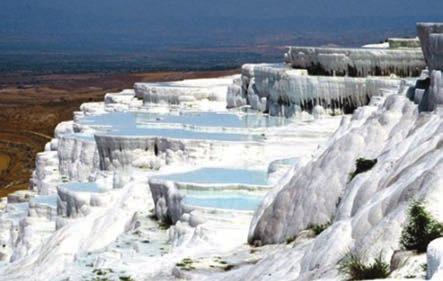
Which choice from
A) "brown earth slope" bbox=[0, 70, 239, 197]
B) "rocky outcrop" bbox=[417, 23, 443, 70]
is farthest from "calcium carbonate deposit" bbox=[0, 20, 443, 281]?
"brown earth slope" bbox=[0, 70, 239, 197]

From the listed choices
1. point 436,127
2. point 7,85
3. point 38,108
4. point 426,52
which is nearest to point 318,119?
point 426,52

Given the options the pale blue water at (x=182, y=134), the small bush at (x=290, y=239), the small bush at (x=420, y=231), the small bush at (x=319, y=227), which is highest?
the small bush at (x=420, y=231)

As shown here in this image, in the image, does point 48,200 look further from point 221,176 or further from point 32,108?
point 32,108

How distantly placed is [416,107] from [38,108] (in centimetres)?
6556

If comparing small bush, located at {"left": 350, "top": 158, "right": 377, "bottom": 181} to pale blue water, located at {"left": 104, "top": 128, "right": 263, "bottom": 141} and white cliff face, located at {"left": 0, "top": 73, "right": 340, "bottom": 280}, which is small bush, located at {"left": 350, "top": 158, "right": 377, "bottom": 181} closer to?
white cliff face, located at {"left": 0, "top": 73, "right": 340, "bottom": 280}

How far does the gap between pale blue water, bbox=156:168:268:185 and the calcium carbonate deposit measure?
3cm

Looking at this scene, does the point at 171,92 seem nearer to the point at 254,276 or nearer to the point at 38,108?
the point at 254,276

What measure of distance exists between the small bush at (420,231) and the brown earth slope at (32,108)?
1247 inches

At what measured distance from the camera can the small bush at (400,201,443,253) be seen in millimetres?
7527

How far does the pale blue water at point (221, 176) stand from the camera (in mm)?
15625

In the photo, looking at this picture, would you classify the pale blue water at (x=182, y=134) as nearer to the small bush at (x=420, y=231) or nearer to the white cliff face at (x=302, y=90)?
the white cliff face at (x=302, y=90)

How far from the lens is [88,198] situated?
715 inches

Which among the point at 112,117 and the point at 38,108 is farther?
the point at 38,108

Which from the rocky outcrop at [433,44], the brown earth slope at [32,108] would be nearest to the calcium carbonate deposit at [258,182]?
the rocky outcrop at [433,44]
